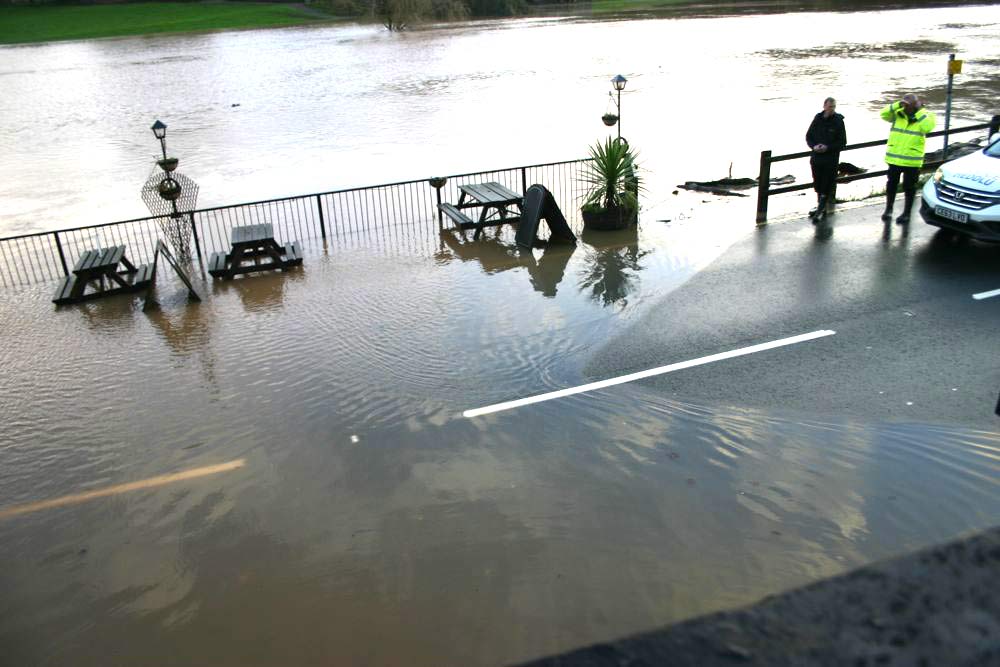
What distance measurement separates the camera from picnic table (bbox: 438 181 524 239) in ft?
44.2

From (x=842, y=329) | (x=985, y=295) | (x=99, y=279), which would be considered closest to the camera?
(x=842, y=329)

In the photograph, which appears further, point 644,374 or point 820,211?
point 820,211

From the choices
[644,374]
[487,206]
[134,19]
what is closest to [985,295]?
[644,374]

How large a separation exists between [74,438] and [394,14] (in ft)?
224

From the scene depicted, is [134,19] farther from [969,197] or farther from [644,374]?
[644,374]

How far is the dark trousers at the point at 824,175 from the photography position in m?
12.3

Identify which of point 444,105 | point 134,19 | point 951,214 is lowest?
point 444,105

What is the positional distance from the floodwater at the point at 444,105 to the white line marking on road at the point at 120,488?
31.7 feet

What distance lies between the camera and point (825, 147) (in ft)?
39.9

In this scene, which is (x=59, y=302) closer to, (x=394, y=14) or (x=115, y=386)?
(x=115, y=386)

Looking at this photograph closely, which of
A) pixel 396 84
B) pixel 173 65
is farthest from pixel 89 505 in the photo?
pixel 173 65

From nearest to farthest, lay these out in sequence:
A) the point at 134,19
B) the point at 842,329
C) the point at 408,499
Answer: the point at 408,499 → the point at 842,329 → the point at 134,19

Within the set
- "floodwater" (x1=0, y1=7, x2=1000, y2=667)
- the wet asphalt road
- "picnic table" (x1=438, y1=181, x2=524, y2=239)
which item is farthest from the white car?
"picnic table" (x1=438, y1=181, x2=524, y2=239)

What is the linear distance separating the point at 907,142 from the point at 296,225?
10663 millimetres
